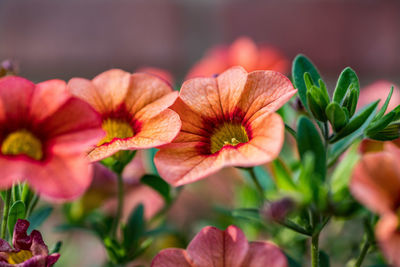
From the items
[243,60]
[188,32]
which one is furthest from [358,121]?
[188,32]

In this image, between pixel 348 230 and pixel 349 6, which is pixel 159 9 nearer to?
pixel 349 6

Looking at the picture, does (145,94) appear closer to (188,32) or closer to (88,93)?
(88,93)

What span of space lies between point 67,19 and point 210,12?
50cm

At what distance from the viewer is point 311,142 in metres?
0.45

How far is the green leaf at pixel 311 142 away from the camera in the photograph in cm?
44

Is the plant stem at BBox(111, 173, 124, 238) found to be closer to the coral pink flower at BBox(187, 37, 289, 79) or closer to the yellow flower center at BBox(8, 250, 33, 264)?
the yellow flower center at BBox(8, 250, 33, 264)

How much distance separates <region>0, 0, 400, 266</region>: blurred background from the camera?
1627 mm

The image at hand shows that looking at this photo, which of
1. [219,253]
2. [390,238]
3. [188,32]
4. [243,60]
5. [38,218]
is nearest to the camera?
[390,238]

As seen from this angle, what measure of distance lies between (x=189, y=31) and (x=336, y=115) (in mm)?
1243

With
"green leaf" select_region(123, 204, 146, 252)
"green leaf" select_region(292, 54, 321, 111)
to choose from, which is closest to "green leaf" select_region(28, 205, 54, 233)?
"green leaf" select_region(123, 204, 146, 252)

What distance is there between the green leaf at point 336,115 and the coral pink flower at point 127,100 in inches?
6.1

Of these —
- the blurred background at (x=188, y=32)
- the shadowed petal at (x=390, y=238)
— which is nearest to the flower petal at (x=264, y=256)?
the shadowed petal at (x=390, y=238)

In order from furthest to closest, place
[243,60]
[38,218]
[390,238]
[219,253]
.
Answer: [243,60] < [38,218] < [219,253] < [390,238]

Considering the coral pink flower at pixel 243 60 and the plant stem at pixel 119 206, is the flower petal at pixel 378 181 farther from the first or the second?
the coral pink flower at pixel 243 60
